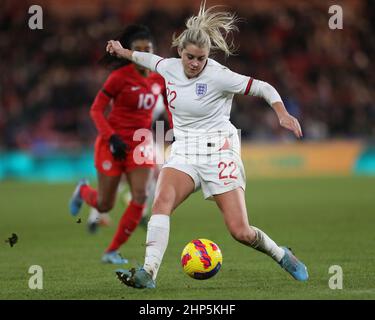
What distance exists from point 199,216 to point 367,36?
1284 centimetres

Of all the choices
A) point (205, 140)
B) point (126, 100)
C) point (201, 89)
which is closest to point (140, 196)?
point (126, 100)

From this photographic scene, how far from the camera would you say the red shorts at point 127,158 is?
9516 millimetres

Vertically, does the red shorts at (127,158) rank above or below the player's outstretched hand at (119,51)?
below

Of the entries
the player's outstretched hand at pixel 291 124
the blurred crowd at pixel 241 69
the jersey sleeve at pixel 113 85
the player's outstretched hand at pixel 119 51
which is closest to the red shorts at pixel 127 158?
the jersey sleeve at pixel 113 85

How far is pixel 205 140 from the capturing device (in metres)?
7.22

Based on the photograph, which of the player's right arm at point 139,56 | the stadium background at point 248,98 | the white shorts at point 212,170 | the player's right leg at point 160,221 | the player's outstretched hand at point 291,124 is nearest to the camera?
the player's outstretched hand at point 291,124

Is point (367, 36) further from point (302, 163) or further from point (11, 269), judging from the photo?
point (11, 269)

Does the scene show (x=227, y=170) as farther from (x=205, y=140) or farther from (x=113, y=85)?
(x=113, y=85)

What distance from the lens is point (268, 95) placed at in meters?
7.07

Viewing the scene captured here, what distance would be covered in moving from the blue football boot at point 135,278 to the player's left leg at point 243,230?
791mm

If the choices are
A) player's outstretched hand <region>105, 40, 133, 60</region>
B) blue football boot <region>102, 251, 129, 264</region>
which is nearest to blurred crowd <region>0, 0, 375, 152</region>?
blue football boot <region>102, 251, 129, 264</region>

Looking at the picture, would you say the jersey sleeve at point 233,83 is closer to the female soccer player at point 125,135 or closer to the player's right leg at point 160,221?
the player's right leg at point 160,221

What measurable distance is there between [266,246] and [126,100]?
2945mm

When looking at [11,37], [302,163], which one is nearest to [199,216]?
[302,163]
